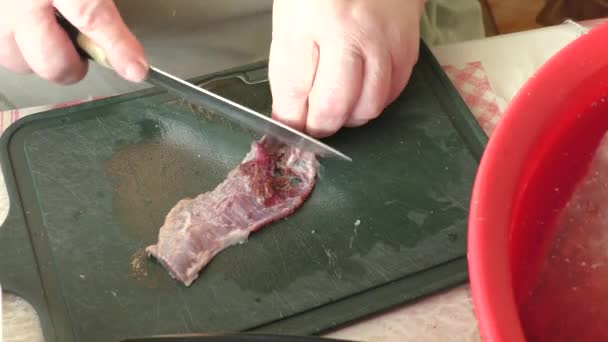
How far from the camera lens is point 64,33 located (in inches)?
33.6

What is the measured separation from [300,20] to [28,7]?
37 centimetres

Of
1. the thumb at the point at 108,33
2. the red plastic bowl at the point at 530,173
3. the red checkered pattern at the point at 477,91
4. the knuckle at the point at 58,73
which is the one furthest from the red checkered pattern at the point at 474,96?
the red plastic bowl at the point at 530,173

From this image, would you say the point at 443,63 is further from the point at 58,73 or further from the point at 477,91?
the point at 58,73

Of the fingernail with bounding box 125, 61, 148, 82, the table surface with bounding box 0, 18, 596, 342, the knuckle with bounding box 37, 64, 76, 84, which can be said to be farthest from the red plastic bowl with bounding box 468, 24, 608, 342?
the knuckle with bounding box 37, 64, 76, 84

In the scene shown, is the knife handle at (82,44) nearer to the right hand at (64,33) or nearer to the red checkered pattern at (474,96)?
the right hand at (64,33)

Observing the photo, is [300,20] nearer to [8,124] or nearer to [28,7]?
[28,7]

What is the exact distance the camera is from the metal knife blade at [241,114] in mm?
876

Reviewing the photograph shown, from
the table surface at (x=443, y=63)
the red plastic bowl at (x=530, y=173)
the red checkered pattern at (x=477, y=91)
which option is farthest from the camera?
the red checkered pattern at (x=477, y=91)

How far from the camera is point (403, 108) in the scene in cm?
98

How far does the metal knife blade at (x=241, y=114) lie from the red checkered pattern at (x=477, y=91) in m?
0.24

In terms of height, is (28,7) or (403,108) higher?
(28,7)

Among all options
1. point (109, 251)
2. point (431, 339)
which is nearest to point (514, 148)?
point (431, 339)

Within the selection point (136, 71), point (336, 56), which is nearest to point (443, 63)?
point (336, 56)

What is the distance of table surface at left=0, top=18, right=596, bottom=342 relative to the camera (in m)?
0.80
